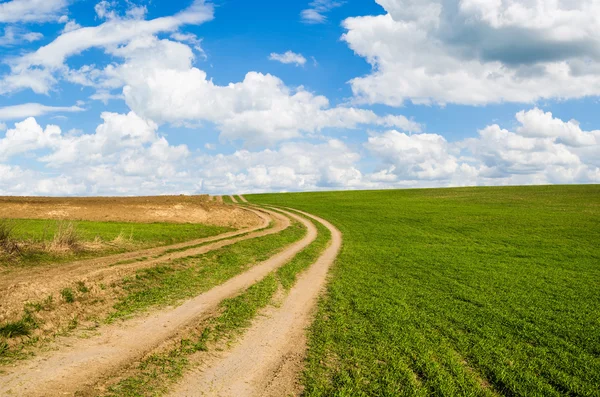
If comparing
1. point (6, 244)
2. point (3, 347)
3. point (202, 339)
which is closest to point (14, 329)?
point (3, 347)

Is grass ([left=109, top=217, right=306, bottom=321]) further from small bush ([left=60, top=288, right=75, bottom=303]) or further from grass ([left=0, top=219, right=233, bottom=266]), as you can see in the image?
grass ([left=0, top=219, right=233, bottom=266])

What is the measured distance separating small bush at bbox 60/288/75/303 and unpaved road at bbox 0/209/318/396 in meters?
3.10

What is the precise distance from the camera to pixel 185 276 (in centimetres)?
2009

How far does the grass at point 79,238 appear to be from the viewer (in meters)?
23.6

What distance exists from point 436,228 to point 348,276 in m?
29.4

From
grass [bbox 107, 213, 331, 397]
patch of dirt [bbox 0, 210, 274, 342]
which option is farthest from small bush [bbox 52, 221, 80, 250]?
grass [bbox 107, 213, 331, 397]

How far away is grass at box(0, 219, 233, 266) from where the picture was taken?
77.5ft

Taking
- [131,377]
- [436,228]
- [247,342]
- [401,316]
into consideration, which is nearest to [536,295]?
[401,316]

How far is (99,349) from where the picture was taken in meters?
11.0

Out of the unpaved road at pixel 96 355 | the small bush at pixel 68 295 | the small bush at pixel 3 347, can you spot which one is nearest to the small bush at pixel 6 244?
the small bush at pixel 68 295

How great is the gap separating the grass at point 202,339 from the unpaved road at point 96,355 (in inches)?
25.4

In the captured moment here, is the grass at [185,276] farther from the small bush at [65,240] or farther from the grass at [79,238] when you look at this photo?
the small bush at [65,240]

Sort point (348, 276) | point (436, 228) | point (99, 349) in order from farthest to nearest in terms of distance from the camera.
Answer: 1. point (436, 228)
2. point (348, 276)
3. point (99, 349)

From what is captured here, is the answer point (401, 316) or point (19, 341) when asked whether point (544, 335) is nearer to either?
point (401, 316)
